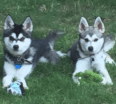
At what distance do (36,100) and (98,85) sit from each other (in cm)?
126

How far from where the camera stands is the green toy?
16.6ft

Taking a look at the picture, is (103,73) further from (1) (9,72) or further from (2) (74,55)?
(1) (9,72)

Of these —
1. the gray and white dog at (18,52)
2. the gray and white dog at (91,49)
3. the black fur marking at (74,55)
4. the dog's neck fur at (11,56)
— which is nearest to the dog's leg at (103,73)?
the gray and white dog at (91,49)

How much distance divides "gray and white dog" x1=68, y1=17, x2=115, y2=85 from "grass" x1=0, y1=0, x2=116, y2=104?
0.78 feet

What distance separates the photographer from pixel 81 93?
4750 mm

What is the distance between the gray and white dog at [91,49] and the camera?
539cm

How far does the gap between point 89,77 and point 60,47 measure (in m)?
2.23

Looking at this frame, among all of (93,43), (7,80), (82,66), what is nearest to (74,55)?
(82,66)

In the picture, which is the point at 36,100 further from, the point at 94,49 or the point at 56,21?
the point at 56,21

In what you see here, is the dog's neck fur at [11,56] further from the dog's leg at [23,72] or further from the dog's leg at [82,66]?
the dog's leg at [82,66]

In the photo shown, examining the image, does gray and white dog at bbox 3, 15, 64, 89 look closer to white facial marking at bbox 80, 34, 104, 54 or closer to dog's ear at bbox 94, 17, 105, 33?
white facial marking at bbox 80, 34, 104, 54

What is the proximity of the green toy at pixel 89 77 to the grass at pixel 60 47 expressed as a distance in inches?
6.2

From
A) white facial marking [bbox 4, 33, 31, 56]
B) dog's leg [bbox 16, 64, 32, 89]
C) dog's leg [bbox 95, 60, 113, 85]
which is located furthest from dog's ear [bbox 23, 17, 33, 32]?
dog's leg [bbox 95, 60, 113, 85]

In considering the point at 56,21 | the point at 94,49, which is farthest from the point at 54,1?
the point at 94,49
